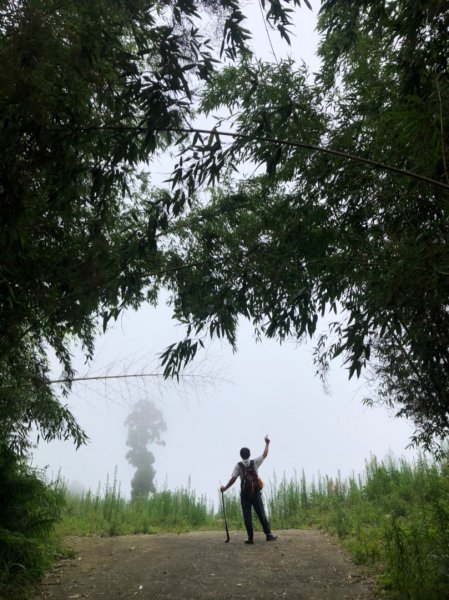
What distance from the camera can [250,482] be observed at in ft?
21.5

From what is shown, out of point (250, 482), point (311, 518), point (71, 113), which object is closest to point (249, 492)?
point (250, 482)

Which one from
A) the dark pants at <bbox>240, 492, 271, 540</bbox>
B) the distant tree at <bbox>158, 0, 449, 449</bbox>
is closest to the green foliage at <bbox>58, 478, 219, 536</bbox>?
the dark pants at <bbox>240, 492, 271, 540</bbox>

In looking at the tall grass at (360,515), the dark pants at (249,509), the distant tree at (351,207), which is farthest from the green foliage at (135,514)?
the distant tree at (351,207)

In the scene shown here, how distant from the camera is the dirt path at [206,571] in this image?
486 centimetres

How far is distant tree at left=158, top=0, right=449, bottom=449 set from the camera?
2.87 metres

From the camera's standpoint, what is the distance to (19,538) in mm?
4629

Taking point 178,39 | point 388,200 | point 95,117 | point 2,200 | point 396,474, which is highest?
point 178,39

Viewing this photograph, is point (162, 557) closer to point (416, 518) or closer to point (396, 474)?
point (416, 518)

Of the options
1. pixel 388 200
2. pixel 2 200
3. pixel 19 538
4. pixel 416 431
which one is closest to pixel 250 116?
pixel 388 200

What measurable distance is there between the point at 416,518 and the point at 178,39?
569cm

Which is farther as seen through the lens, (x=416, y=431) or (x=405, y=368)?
(x=416, y=431)

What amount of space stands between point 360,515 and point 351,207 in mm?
5190

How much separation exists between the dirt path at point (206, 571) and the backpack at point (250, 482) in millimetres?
642

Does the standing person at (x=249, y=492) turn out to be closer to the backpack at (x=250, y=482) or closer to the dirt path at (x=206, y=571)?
the backpack at (x=250, y=482)
